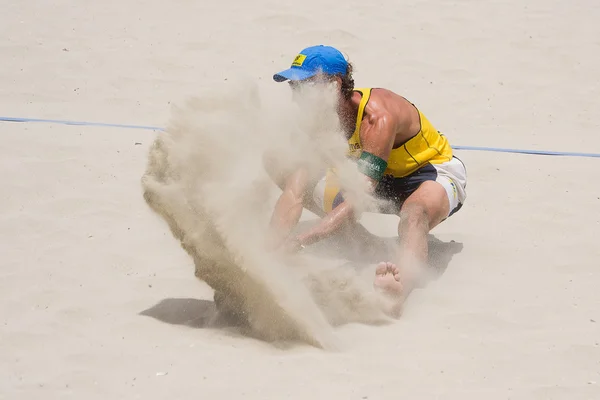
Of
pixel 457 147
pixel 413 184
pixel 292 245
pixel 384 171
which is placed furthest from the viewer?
pixel 457 147

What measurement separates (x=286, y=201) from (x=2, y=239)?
138 centimetres

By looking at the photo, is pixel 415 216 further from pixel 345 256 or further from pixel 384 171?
pixel 345 256

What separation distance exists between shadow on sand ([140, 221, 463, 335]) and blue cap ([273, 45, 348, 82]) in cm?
87

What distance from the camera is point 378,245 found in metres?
4.27

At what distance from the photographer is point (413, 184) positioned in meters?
4.06

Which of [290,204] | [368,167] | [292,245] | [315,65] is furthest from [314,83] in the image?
[292,245]

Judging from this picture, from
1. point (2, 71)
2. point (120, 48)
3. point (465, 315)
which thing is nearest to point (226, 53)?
point (120, 48)

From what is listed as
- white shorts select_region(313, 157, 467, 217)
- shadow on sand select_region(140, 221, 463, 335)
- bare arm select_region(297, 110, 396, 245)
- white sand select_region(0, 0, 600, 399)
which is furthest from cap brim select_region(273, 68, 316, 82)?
white sand select_region(0, 0, 600, 399)

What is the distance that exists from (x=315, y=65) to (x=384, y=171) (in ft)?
1.84

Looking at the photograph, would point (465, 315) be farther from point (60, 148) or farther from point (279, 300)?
point (60, 148)

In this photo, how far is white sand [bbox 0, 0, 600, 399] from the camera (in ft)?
9.45

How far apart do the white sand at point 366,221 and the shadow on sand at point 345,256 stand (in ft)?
0.08

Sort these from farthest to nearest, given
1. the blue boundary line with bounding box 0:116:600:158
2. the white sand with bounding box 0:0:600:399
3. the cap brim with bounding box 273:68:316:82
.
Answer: the blue boundary line with bounding box 0:116:600:158
the cap brim with bounding box 273:68:316:82
the white sand with bounding box 0:0:600:399

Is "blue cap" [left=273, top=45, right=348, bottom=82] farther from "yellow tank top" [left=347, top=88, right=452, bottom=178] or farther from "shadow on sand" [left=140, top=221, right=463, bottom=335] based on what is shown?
"shadow on sand" [left=140, top=221, right=463, bottom=335]
